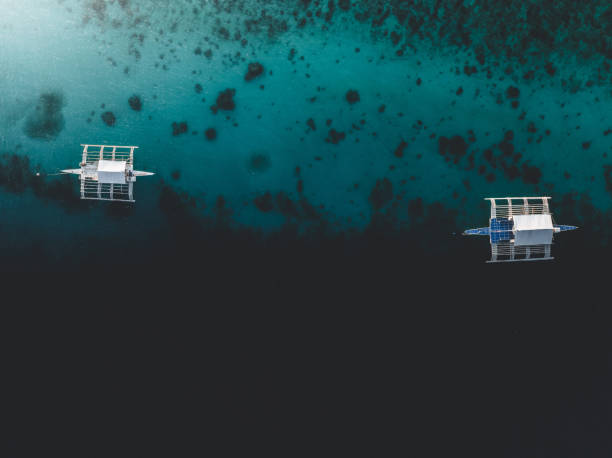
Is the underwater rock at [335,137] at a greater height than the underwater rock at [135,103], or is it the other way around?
the underwater rock at [135,103]

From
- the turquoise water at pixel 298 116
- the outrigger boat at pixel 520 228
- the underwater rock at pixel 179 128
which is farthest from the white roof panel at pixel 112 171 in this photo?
the outrigger boat at pixel 520 228

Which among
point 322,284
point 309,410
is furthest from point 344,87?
point 309,410

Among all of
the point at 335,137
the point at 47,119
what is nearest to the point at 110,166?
the point at 47,119

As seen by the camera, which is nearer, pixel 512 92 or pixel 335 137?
pixel 512 92

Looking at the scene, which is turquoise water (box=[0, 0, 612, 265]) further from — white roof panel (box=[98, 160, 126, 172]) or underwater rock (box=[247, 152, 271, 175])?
white roof panel (box=[98, 160, 126, 172])

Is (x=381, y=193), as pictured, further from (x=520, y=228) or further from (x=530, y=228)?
(x=530, y=228)

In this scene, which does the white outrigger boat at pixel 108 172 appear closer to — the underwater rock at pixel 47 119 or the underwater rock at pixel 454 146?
the underwater rock at pixel 47 119

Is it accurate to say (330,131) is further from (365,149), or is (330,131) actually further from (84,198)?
(84,198)
